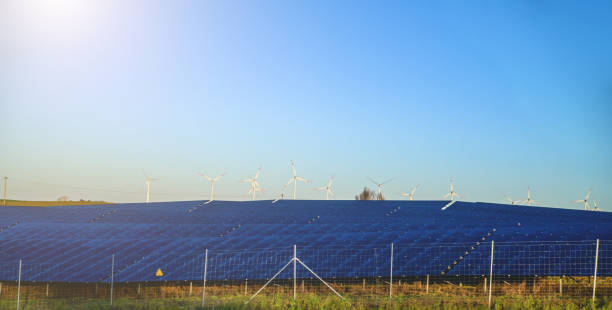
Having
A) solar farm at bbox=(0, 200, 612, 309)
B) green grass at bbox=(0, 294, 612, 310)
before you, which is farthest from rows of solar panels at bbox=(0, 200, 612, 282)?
green grass at bbox=(0, 294, 612, 310)

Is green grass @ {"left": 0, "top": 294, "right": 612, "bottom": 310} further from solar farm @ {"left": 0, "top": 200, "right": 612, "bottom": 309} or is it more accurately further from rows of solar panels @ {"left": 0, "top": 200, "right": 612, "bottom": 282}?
rows of solar panels @ {"left": 0, "top": 200, "right": 612, "bottom": 282}

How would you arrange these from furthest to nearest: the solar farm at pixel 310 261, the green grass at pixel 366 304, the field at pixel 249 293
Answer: the solar farm at pixel 310 261
the field at pixel 249 293
the green grass at pixel 366 304

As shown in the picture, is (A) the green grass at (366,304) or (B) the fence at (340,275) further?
(B) the fence at (340,275)

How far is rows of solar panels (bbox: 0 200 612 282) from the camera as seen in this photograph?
2867cm

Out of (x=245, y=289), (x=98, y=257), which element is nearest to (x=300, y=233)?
(x=245, y=289)

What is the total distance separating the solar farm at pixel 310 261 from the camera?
91.0 feet


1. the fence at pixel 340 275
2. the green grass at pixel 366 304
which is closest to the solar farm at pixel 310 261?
the fence at pixel 340 275

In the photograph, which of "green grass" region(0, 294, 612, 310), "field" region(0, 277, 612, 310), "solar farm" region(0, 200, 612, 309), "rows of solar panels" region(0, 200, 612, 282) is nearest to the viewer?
"green grass" region(0, 294, 612, 310)

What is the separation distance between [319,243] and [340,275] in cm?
684

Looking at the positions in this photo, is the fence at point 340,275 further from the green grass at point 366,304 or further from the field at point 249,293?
the green grass at point 366,304

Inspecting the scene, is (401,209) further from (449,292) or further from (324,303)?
(324,303)

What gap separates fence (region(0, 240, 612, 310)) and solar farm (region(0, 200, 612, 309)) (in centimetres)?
7

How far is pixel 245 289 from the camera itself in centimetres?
2909

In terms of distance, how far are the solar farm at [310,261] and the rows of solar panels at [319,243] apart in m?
0.08
